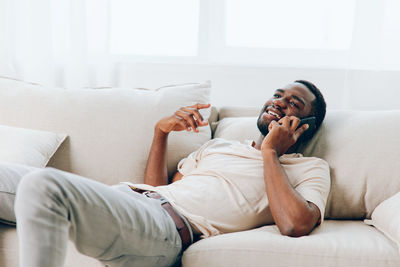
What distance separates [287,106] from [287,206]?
481mm

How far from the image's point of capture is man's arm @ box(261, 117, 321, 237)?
131cm

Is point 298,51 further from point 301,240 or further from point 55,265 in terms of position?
point 55,265

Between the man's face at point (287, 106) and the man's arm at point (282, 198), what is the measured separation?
4.6 inches

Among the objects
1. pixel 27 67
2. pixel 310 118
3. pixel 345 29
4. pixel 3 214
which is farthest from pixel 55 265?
pixel 345 29

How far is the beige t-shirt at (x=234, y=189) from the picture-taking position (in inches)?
55.1

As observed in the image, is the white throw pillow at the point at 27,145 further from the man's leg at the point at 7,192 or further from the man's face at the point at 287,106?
the man's face at the point at 287,106

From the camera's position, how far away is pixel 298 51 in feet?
7.80

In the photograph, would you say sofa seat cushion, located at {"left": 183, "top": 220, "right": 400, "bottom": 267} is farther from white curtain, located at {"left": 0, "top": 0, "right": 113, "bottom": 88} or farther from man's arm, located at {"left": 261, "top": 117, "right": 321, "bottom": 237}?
white curtain, located at {"left": 0, "top": 0, "right": 113, "bottom": 88}

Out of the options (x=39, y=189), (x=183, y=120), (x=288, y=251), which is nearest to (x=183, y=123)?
(x=183, y=120)

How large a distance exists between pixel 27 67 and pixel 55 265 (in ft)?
5.27

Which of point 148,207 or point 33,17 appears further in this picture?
point 33,17

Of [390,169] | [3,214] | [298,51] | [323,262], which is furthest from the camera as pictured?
[298,51]

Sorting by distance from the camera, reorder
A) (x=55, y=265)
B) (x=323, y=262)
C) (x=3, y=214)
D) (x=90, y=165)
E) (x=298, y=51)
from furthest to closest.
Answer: (x=298, y=51) < (x=90, y=165) < (x=3, y=214) < (x=323, y=262) < (x=55, y=265)

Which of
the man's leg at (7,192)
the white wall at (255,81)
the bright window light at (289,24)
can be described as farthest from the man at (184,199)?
the bright window light at (289,24)
